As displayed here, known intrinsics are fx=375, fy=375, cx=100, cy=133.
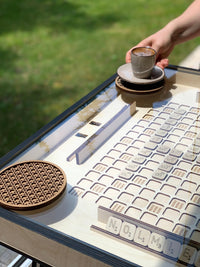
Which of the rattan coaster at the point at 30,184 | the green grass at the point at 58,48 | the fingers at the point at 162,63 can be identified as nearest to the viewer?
the rattan coaster at the point at 30,184

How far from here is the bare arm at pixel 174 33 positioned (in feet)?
5.24

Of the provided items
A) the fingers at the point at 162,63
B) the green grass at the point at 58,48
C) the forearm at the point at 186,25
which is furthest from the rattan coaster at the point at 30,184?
the green grass at the point at 58,48

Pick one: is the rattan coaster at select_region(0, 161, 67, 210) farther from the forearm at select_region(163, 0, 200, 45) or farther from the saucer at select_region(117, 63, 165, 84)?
the forearm at select_region(163, 0, 200, 45)

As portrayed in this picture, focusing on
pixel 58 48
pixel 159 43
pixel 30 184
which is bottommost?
pixel 58 48

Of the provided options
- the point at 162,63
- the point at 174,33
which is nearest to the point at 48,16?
the point at 174,33

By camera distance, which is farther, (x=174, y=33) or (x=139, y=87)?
(x=174, y=33)

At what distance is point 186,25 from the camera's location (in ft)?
5.34

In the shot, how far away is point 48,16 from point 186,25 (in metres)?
3.50

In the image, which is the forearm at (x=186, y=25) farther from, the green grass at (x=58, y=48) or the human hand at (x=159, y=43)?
the green grass at (x=58, y=48)

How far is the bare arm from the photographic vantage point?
1.60 m

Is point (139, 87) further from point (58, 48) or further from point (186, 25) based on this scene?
point (58, 48)

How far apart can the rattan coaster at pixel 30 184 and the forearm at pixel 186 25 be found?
917 millimetres

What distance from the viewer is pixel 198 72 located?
1.50 m

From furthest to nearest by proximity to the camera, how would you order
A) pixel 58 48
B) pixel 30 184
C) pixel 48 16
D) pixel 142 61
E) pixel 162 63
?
1. pixel 48 16
2. pixel 58 48
3. pixel 162 63
4. pixel 142 61
5. pixel 30 184
